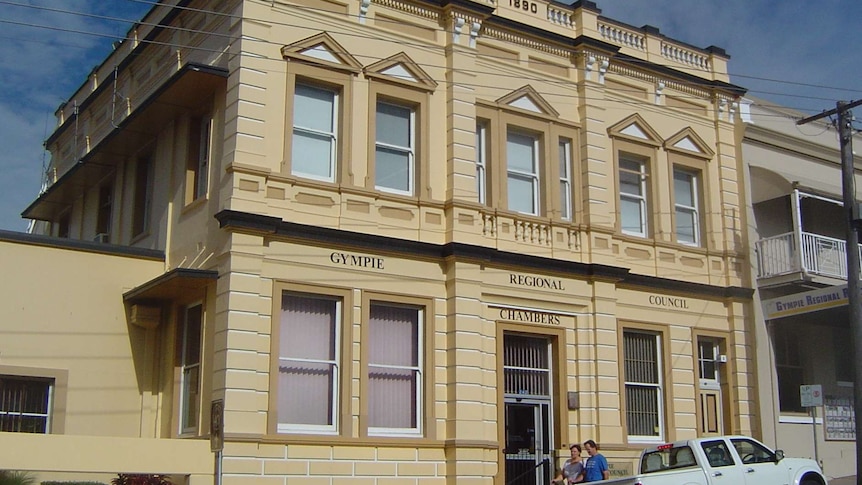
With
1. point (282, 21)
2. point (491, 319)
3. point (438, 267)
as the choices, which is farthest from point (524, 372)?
point (282, 21)

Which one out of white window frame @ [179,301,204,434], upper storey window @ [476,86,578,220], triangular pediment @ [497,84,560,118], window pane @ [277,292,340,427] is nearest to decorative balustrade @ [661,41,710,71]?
upper storey window @ [476,86,578,220]

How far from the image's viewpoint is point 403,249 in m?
18.6

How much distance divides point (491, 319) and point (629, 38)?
7.91 m

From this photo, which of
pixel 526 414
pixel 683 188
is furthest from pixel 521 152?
pixel 526 414

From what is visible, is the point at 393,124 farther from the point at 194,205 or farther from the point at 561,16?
the point at 561,16

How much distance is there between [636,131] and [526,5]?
12.3 ft

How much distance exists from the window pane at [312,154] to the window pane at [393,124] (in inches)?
46.3

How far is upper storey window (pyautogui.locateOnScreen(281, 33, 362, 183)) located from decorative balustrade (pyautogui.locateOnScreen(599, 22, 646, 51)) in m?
6.75

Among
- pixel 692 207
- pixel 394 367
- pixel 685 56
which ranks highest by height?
pixel 685 56

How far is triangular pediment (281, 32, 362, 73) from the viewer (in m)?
18.1

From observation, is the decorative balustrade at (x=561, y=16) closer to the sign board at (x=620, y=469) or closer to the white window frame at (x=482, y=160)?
the white window frame at (x=482, y=160)

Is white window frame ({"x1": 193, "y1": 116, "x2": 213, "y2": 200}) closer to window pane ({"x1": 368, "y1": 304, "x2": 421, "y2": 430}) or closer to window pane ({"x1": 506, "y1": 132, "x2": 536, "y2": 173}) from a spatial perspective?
window pane ({"x1": 368, "y1": 304, "x2": 421, "y2": 430})

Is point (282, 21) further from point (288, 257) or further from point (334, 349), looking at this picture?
point (334, 349)

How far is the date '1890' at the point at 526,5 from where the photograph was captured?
71.0 feet
